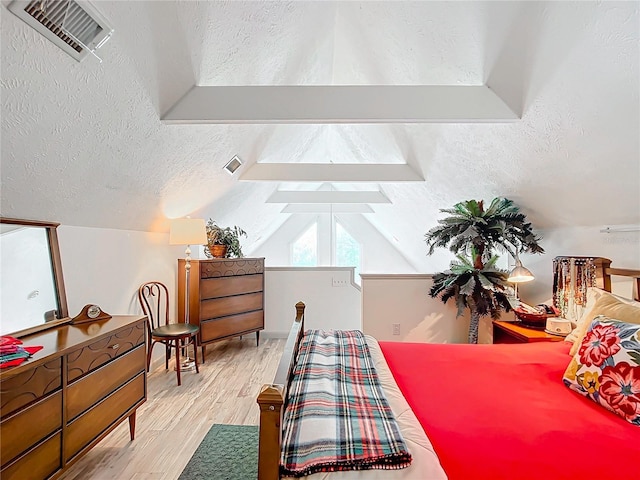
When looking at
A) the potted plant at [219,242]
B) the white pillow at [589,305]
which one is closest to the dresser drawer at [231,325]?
the potted plant at [219,242]

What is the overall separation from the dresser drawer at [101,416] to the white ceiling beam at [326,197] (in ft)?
12.5

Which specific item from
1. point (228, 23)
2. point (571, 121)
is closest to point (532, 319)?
point (571, 121)

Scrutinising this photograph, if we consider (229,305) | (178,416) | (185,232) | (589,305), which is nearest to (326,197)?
(229,305)

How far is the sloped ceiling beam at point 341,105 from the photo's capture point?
229 cm

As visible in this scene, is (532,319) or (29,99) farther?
(532,319)

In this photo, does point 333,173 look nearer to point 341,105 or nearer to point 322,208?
point 341,105

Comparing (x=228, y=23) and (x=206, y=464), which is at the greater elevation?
(x=228, y=23)

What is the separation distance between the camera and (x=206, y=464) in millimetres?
2143

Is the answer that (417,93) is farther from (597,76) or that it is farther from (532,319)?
(532,319)

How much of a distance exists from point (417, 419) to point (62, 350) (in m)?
1.63

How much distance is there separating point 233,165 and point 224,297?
152cm

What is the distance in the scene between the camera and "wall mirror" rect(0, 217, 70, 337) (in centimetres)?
186

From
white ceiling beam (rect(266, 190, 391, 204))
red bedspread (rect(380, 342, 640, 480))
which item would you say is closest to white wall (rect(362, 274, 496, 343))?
red bedspread (rect(380, 342, 640, 480))

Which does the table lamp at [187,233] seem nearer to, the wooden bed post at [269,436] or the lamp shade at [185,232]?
the lamp shade at [185,232]
